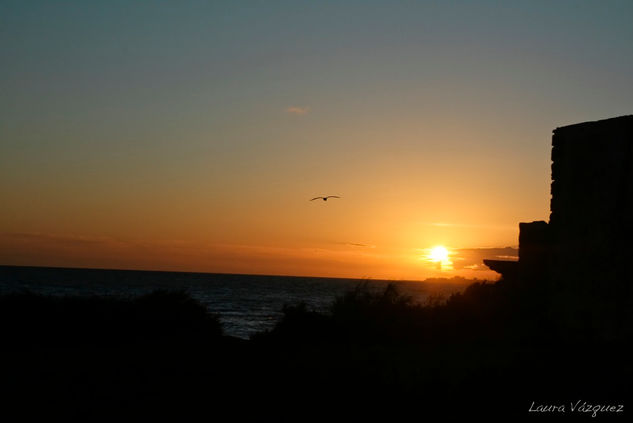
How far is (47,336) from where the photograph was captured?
51.7ft
